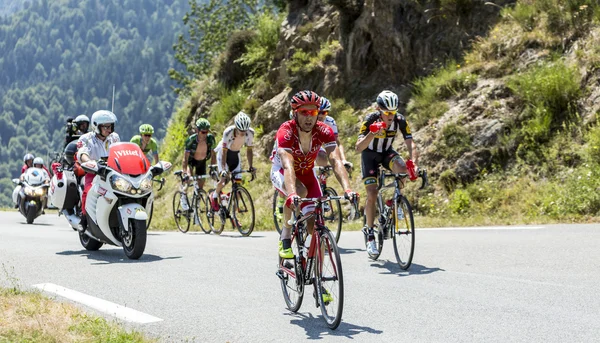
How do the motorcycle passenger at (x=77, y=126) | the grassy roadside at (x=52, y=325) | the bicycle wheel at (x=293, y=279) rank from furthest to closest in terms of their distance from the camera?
the motorcycle passenger at (x=77, y=126), the bicycle wheel at (x=293, y=279), the grassy roadside at (x=52, y=325)

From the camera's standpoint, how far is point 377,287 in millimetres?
7734

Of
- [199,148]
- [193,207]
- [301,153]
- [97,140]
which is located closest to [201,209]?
[193,207]

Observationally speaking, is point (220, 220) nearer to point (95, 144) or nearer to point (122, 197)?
point (95, 144)

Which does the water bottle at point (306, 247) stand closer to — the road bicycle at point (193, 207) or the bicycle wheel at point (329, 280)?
the bicycle wheel at point (329, 280)

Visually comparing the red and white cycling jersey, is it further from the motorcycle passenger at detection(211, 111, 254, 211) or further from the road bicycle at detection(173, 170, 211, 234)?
the road bicycle at detection(173, 170, 211, 234)

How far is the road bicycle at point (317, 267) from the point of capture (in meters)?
5.82

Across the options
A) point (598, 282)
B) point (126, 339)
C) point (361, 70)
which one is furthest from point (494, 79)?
point (126, 339)

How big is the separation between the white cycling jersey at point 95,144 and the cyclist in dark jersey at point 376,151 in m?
3.85

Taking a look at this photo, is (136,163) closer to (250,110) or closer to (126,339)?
(126,339)

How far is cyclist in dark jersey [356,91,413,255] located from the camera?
30.6 ft

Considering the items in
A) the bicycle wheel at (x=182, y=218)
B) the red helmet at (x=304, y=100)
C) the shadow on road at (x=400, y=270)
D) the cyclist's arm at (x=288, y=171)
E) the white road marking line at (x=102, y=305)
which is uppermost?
the red helmet at (x=304, y=100)

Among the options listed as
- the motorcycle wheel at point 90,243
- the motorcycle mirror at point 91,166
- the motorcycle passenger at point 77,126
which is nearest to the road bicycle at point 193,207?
the motorcycle passenger at point 77,126

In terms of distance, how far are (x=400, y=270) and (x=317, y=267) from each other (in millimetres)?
2908

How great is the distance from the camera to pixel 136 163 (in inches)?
404
